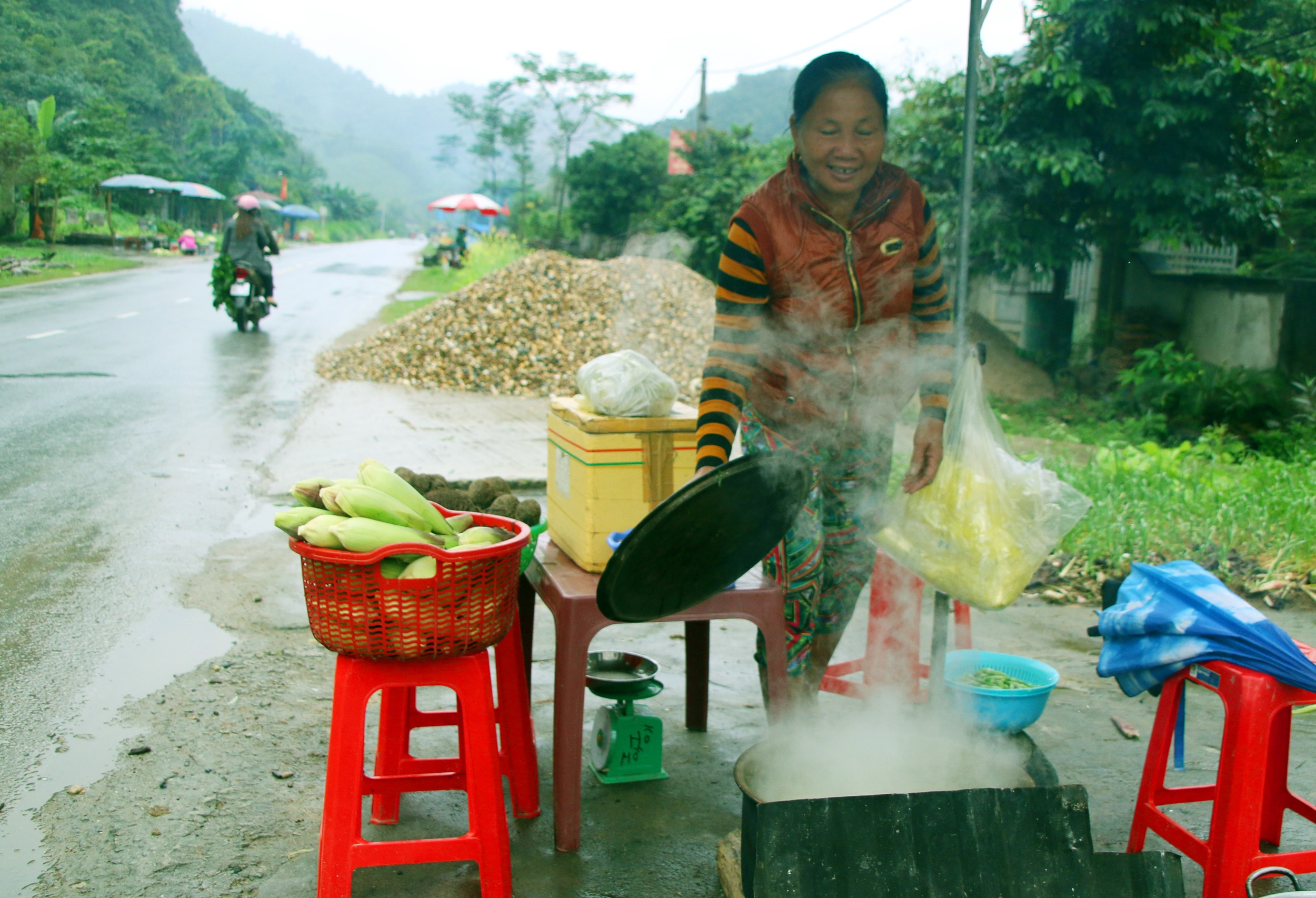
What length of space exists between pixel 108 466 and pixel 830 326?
17.7 ft

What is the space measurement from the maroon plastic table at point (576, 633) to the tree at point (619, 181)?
646 inches

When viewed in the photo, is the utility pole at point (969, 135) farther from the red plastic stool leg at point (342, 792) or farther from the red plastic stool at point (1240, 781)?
the red plastic stool leg at point (342, 792)

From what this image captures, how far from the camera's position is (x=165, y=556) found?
433 cm

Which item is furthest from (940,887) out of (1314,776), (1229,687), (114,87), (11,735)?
(114,87)

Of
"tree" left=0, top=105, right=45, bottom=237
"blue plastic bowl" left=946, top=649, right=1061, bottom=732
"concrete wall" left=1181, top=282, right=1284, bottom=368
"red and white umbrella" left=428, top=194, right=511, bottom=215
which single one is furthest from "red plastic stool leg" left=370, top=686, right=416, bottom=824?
"red and white umbrella" left=428, top=194, right=511, bottom=215

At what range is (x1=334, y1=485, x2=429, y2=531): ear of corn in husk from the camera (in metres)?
1.84

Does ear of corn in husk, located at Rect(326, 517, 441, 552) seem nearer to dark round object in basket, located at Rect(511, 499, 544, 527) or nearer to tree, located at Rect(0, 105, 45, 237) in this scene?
dark round object in basket, located at Rect(511, 499, 544, 527)

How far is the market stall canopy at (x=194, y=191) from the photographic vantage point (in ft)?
94.8

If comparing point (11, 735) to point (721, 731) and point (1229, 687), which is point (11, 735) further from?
point (1229, 687)

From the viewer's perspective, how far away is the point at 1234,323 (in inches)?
340

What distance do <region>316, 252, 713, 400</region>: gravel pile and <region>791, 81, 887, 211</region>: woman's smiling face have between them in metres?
7.39

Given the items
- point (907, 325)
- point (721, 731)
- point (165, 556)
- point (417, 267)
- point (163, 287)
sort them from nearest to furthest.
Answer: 1. point (907, 325)
2. point (721, 731)
3. point (165, 556)
4. point (163, 287)
5. point (417, 267)

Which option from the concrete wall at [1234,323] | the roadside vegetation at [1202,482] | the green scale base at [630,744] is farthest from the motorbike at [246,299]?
the green scale base at [630,744]

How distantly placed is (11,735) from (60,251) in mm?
22592
